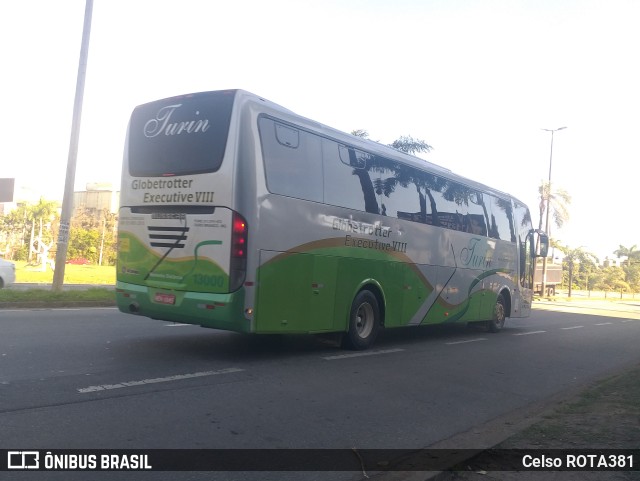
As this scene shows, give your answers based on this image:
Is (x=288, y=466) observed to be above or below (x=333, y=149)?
below

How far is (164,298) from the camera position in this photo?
28.1 ft

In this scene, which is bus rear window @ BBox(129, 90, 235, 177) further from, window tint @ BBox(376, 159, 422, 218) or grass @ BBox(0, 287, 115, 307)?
grass @ BBox(0, 287, 115, 307)

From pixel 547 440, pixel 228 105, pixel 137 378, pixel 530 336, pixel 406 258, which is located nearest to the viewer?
pixel 547 440

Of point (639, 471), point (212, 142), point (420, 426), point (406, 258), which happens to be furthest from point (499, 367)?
point (212, 142)

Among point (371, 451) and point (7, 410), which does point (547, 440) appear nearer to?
point (371, 451)

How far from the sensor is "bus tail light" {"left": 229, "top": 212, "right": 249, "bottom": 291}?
8008 mm

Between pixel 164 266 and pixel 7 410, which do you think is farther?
pixel 164 266

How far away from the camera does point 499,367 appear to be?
10.1m

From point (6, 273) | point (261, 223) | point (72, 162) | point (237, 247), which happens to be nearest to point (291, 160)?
point (261, 223)

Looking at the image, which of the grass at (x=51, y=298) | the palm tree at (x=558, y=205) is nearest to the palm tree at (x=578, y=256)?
the palm tree at (x=558, y=205)

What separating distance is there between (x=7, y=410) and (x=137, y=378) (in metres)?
1.71

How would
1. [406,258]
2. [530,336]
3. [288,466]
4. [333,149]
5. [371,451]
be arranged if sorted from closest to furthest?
[288,466], [371,451], [333,149], [406,258], [530,336]

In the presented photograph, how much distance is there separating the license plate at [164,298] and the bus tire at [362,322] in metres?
3.06

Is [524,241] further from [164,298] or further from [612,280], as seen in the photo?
[612,280]
